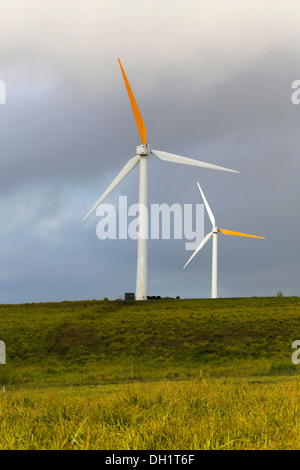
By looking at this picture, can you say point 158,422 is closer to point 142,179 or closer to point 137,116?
point 142,179

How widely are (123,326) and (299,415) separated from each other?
4889cm

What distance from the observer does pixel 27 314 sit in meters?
71.9

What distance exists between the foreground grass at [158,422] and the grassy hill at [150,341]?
23.9 metres

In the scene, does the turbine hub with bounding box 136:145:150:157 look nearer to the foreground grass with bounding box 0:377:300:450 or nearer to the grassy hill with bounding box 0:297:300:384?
the grassy hill with bounding box 0:297:300:384

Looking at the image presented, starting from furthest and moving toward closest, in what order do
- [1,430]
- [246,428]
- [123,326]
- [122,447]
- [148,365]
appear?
[123,326] < [148,365] < [1,430] < [246,428] < [122,447]

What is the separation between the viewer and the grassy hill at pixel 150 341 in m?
40.7

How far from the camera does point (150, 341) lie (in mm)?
51969

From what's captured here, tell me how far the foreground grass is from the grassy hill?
78.3 feet

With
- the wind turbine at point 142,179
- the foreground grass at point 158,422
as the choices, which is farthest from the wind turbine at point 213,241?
the foreground grass at point 158,422

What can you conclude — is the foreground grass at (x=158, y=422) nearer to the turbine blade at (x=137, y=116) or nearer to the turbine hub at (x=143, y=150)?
the turbine blade at (x=137, y=116)

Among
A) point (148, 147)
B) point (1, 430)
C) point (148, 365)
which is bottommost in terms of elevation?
point (148, 365)
